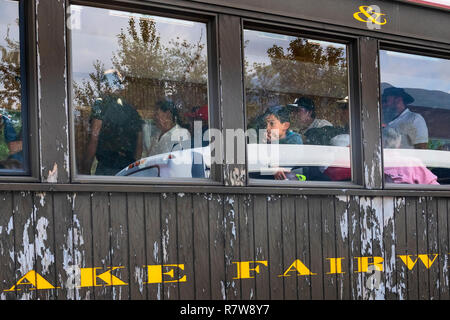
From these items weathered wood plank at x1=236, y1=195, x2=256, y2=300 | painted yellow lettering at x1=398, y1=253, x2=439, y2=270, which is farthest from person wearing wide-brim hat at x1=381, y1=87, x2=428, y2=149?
weathered wood plank at x1=236, y1=195, x2=256, y2=300

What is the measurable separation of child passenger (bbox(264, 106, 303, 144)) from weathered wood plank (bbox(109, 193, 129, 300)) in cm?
119

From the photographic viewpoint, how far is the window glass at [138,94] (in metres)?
3.47

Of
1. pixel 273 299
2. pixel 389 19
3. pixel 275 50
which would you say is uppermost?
pixel 389 19

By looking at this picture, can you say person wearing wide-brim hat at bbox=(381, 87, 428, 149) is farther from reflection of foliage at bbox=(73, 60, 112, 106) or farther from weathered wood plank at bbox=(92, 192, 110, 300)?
weathered wood plank at bbox=(92, 192, 110, 300)

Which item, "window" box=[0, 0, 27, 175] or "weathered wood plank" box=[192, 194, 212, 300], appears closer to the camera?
"window" box=[0, 0, 27, 175]

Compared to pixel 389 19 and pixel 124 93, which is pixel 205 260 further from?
pixel 389 19

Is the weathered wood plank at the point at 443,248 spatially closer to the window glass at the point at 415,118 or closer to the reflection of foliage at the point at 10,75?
the window glass at the point at 415,118

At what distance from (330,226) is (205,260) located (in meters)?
0.98

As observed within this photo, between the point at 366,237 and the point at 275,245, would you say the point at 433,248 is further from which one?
the point at 275,245

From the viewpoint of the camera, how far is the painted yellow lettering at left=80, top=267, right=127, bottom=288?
3.32 meters

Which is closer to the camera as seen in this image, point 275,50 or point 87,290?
point 87,290

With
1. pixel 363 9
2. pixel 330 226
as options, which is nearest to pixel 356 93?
pixel 363 9

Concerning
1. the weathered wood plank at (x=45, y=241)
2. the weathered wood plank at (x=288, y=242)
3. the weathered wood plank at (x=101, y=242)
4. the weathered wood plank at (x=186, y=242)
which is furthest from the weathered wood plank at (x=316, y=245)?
the weathered wood plank at (x=45, y=241)

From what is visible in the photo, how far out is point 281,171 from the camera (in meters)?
4.09
